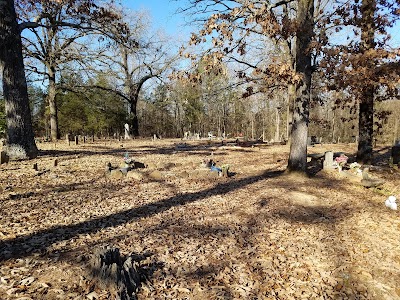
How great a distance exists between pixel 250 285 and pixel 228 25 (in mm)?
5982

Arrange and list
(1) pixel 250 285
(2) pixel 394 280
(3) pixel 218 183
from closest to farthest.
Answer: (1) pixel 250 285, (2) pixel 394 280, (3) pixel 218 183

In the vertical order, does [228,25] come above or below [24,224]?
above

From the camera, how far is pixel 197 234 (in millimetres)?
4668

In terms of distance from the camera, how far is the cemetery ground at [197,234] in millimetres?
3316

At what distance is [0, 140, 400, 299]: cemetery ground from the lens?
3.32m

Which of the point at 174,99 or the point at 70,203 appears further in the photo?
the point at 174,99

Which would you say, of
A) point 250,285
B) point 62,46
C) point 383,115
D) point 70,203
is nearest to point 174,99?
point 62,46

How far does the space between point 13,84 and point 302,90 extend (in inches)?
322

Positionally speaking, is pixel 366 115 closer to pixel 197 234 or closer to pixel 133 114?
pixel 197 234

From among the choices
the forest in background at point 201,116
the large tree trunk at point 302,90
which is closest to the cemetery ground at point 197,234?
the large tree trunk at point 302,90

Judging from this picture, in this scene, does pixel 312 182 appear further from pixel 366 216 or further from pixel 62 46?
pixel 62 46

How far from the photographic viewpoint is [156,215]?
5340mm

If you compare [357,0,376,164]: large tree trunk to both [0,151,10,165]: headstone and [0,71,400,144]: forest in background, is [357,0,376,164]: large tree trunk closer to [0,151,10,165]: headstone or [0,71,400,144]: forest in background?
[0,151,10,165]: headstone

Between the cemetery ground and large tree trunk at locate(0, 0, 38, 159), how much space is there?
3.02 ft
